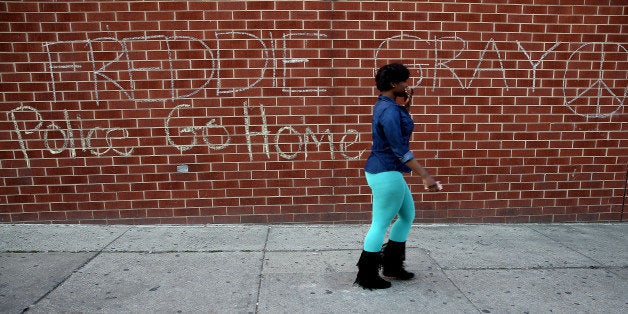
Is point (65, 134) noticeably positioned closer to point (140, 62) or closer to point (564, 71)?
point (140, 62)

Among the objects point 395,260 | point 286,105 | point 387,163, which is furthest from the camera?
point 286,105

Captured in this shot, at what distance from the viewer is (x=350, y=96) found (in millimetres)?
4363

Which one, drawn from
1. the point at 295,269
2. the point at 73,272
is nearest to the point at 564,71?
the point at 295,269

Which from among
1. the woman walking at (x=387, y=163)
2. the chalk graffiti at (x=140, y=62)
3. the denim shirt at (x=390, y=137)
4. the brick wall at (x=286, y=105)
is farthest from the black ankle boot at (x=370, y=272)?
the chalk graffiti at (x=140, y=62)

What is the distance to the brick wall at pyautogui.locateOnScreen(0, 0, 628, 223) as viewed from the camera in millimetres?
4180

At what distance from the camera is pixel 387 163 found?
289cm

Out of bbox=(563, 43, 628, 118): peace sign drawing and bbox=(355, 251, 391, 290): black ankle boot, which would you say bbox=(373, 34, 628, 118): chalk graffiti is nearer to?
bbox=(563, 43, 628, 118): peace sign drawing

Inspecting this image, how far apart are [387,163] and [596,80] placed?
A: 3.20 meters

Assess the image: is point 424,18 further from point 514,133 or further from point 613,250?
point 613,250

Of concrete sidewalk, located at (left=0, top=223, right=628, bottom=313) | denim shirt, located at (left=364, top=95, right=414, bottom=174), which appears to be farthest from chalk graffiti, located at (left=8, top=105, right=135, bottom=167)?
denim shirt, located at (left=364, top=95, right=414, bottom=174)

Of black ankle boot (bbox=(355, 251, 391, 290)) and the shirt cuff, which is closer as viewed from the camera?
the shirt cuff

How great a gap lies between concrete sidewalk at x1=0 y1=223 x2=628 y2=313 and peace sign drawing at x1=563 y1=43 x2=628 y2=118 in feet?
4.47

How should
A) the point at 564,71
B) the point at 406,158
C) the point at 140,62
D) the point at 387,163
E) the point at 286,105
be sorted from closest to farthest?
1. the point at 406,158
2. the point at 387,163
3. the point at 140,62
4. the point at 286,105
5. the point at 564,71

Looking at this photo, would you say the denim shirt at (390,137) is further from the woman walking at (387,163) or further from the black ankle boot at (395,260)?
the black ankle boot at (395,260)
